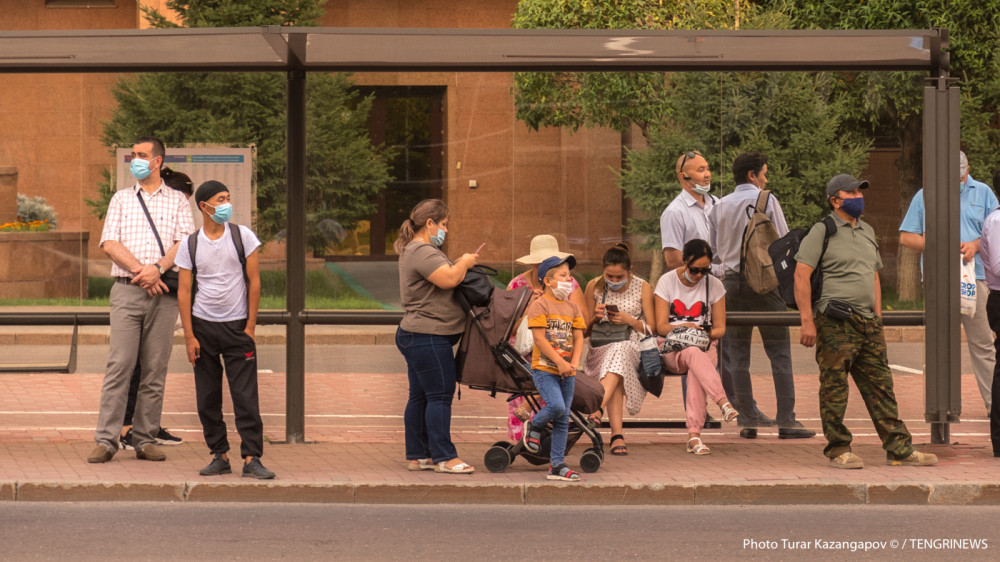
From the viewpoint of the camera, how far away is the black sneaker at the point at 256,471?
Answer: 732 cm

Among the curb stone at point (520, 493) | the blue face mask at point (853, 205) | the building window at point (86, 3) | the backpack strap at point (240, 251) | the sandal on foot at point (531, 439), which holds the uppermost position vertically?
the building window at point (86, 3)

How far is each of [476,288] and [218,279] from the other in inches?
58.3

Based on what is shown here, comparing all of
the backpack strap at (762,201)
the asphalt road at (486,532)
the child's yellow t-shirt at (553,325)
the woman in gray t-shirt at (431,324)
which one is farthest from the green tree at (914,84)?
the woman in gray t-shirt at (431,324)

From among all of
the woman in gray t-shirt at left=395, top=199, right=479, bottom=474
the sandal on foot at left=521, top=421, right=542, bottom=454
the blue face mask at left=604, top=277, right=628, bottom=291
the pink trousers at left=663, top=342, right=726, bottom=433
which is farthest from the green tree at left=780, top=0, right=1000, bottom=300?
the woman in gray t-shirt at left=395, top=199, right=479, bottom=474

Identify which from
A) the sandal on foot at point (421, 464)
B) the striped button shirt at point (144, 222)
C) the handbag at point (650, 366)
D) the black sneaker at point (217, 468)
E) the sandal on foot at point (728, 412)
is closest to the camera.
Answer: the black sneaker at point (217, 468)

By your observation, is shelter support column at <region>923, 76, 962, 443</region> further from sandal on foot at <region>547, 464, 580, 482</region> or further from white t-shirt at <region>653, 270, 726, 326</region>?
sandal on foot at <region>547, 464, 580, 482</region>

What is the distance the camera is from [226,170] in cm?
886

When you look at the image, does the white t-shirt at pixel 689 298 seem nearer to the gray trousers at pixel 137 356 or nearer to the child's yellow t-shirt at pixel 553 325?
the child's yellow t-shirt at pixel 553 325

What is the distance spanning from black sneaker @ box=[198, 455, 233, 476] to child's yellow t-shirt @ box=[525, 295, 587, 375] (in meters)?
1.90

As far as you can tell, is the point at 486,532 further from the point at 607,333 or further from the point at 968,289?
the point at 968,289

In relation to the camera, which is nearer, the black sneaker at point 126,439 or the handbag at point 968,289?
the black sneaker at point 126,439

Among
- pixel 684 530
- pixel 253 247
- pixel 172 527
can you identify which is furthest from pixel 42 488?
pixel 684 530

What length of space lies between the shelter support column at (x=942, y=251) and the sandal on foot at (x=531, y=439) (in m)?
2.54

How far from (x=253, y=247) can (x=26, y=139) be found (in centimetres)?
257
